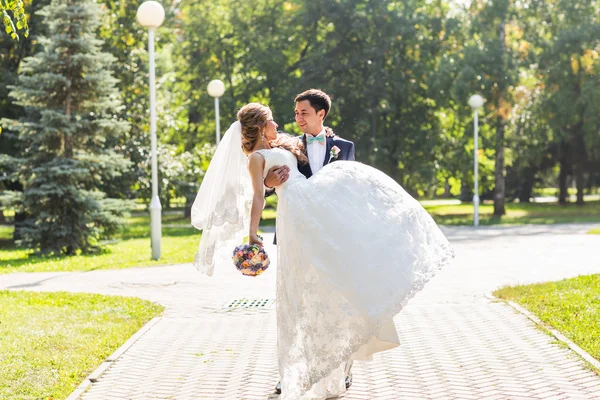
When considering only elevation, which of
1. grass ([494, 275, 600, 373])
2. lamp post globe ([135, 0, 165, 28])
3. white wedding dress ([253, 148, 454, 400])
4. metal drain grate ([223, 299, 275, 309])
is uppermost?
lamp post globe ([135, 0, 165, 28])

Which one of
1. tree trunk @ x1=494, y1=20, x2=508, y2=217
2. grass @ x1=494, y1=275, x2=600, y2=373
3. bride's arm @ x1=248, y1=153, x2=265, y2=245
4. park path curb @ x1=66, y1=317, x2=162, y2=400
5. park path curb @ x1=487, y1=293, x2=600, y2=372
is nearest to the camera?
bride's arm @ x1=248, y1=153, x2=265, y2=245

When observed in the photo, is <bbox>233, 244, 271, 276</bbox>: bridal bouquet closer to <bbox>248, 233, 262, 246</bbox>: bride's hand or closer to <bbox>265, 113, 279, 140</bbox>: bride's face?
<bbox>248, 233, 262, 246</bbox>: bride's hand

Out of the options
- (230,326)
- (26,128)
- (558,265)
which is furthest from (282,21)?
(230,326)

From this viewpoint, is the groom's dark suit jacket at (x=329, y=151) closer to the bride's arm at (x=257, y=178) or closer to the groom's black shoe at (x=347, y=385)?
the bride's arm at (x=257, y=178)

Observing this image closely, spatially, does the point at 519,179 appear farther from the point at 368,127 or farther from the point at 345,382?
the point at 345,382

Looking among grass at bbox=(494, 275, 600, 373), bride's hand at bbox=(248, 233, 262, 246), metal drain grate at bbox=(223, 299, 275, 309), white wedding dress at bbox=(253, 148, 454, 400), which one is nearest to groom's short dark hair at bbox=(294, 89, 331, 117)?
white wedding dress at bbox=(253, 148, 454, 400)

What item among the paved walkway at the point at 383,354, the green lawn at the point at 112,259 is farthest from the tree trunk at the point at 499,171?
the paved walkway at the point at 383,354

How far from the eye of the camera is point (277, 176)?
5.48 meters

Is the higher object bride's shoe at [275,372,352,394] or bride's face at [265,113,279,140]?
bride's face at [265,113,279,140]

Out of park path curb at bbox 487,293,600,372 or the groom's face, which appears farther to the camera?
park path curb at bbox 487,293,600,372

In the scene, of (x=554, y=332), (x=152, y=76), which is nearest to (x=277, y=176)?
(x=554, y=332)

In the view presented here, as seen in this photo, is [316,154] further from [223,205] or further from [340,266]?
[340,266]

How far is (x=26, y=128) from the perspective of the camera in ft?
64.7

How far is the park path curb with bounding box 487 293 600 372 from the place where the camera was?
6.76 metres
